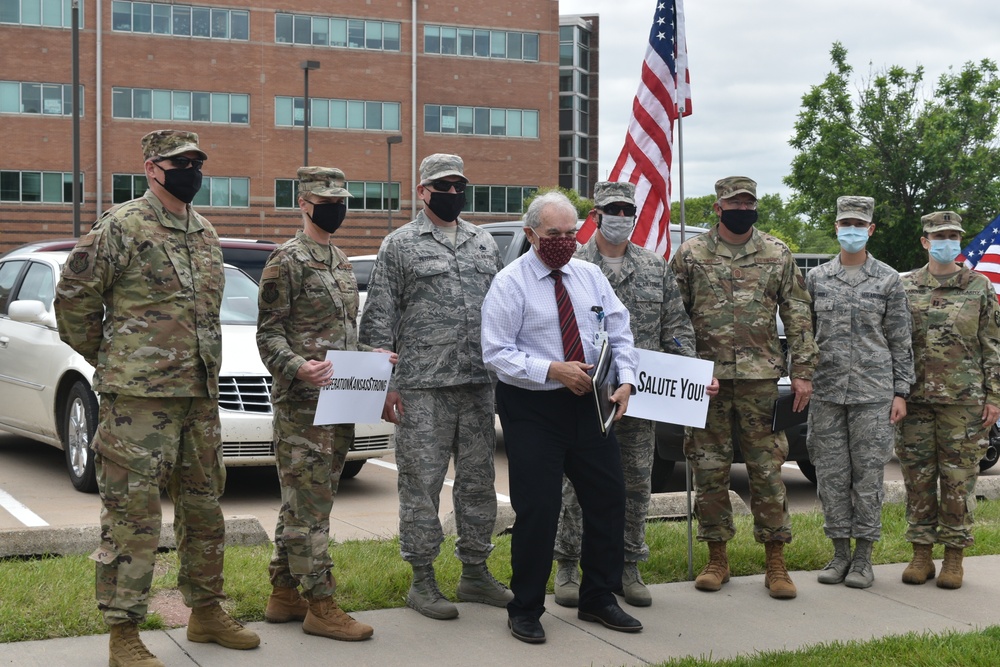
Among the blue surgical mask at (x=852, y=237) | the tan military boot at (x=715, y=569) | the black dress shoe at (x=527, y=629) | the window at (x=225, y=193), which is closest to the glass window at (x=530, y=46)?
the window at (x=225, y=193)

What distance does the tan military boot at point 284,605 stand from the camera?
5.76m

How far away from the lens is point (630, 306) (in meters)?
6.48

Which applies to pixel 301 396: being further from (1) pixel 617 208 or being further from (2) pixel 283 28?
(2) pixel 283 28

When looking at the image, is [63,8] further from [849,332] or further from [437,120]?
[849,332]

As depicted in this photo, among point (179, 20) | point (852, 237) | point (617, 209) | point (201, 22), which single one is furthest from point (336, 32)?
point (617, 209)

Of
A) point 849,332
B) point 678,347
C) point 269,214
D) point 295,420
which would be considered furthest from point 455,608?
point 269,214

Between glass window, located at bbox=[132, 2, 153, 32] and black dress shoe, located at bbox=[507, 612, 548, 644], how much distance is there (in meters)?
47.1

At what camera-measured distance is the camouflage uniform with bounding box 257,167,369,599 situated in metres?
5.57

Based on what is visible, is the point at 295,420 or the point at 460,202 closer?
the point at 295,420

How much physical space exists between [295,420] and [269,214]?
1826 inches

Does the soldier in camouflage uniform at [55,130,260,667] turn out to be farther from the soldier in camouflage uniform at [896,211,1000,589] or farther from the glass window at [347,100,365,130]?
the glass window at [347,100,365,130]

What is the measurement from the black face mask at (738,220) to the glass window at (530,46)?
4920 centimetres

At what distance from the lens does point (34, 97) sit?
46875 millimetres

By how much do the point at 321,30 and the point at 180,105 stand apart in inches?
275
